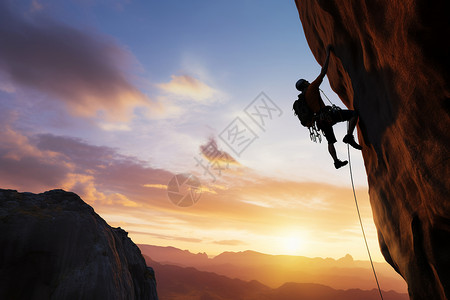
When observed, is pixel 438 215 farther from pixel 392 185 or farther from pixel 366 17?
pixel 366 17

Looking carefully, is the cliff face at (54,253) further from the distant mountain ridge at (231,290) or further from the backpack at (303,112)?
the distant mountain ridge at (231,290)

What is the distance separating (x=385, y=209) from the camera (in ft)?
22.9

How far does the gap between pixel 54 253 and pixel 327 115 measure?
11536mm

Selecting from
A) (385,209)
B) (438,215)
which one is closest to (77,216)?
(385,209)

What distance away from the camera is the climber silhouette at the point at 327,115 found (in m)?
6.99

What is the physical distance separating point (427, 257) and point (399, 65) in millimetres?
3917

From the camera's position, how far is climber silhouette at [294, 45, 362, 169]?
6988mm

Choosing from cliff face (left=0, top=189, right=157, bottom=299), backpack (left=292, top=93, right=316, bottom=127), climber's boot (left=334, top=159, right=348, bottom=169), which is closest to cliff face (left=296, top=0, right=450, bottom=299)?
climber's boot (left=334, top=159, right=348, bottom=169)

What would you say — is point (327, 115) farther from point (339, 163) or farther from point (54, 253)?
point (54, 253)

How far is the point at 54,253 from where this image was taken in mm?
10586

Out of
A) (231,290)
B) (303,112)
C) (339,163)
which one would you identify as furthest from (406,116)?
(231,290)

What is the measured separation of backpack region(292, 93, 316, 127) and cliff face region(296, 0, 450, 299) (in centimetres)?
125

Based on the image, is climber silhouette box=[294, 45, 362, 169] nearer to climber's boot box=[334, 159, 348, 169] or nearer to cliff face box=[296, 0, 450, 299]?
climber's boot box=[334, 159, 348, 169]

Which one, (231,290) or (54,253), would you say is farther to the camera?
(231,290)
